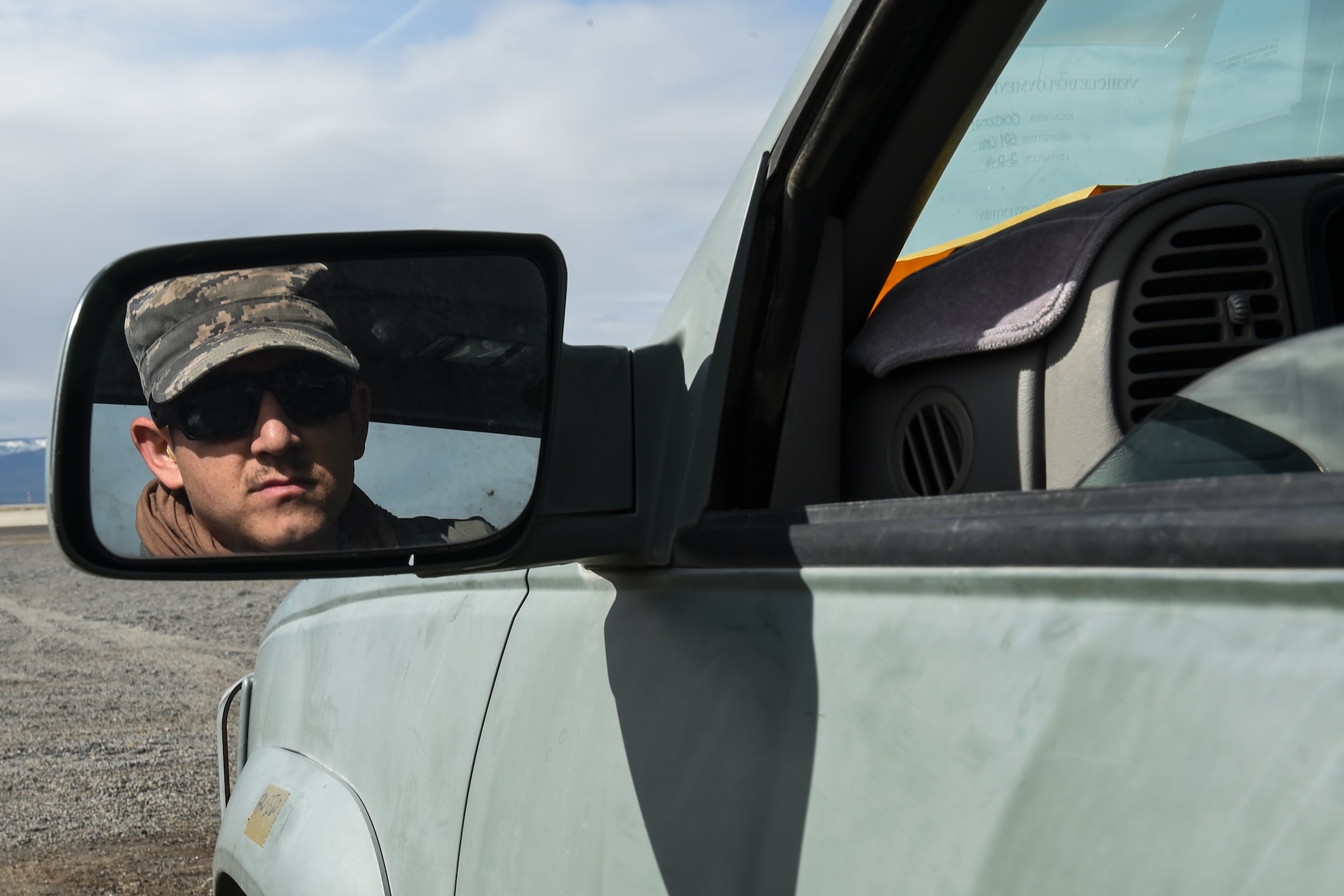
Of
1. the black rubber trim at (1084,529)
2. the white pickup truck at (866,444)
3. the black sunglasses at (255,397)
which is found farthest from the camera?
the black sunglasses at (255,397)

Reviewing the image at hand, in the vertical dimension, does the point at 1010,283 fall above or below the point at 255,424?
above

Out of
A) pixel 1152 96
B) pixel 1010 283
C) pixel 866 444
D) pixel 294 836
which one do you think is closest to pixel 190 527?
pixel 866 444

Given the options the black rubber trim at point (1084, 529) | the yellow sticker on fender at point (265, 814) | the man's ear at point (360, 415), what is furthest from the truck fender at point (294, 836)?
the black rubber trim at point (1084, 529)

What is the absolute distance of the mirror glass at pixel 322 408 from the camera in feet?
3.65

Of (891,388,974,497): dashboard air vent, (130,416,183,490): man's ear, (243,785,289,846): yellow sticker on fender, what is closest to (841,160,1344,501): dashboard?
(891,388,974,497): dashboard air vent

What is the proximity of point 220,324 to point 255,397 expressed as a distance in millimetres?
120

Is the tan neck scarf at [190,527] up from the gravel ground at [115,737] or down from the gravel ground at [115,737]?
up

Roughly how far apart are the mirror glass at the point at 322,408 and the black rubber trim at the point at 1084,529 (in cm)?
30

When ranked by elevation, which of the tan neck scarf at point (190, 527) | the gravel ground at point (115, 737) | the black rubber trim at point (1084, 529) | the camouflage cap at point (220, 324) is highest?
the camouflage cap at point (220, 324)

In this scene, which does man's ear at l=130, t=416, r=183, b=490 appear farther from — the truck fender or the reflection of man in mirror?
the truck fender

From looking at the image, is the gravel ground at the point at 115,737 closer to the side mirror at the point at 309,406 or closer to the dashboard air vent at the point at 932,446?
the side mirror at the point at 309,406

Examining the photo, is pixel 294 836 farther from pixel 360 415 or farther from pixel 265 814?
pixel 360 415

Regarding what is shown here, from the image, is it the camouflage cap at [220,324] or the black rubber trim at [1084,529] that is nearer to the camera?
the black rubber trim at [1084,529]

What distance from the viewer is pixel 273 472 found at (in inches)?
43.7
